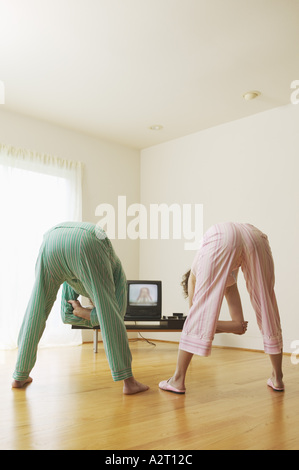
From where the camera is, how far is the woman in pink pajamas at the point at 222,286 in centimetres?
209

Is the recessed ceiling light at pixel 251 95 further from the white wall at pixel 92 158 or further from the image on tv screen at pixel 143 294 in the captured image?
the image on tv screen at pixel 143 294

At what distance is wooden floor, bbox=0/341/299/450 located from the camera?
149cm

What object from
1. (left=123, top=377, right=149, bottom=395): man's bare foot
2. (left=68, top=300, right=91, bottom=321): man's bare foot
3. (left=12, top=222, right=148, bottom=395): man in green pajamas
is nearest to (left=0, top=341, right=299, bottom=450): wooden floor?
(left=123, top=377, right=149, bottom=395): man's bare foot

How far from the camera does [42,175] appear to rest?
183 inches

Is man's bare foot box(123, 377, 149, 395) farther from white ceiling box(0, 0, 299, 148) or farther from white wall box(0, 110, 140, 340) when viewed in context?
white wall box(0, 110, 140, 340)

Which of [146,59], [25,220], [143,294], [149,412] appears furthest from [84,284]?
[25,220]

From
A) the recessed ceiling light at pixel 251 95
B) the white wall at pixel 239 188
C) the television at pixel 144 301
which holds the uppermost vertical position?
the recessed ceiling light at pixel 251 95

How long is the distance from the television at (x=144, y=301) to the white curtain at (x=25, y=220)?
78 centimetres

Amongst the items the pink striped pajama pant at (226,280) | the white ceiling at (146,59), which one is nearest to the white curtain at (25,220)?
the white ceiling at (146,59)

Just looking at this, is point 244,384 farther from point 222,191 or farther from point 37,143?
point 37,143

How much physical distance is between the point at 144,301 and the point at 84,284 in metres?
2.25

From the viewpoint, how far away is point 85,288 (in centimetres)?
219

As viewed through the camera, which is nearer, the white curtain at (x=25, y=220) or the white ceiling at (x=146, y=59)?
the white ceiling at (x=146, y=59)

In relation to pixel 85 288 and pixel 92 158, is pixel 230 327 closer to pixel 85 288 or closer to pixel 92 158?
pixel 85 288
